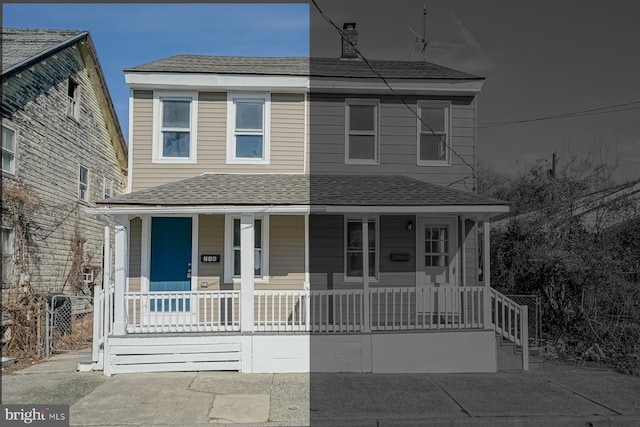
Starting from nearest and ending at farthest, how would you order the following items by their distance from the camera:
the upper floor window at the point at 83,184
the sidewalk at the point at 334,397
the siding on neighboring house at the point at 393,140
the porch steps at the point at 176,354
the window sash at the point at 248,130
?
the sidewalk at the point at 334,397 < the porch steps at the point at 176,354 < the window sash at the point at 248,130 < the siding on neighboring house at the point at 393,140 < the upper floor window at the point at 83,184

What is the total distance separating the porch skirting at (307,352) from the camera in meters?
9.52

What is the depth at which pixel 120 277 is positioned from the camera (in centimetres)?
977

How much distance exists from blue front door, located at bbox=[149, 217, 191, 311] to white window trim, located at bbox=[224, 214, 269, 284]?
0.79 meters

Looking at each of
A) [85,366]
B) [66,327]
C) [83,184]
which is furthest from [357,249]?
[83,184]

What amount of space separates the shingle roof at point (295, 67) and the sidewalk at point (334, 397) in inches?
243

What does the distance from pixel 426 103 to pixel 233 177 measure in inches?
178

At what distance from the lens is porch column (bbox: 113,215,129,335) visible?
377 inches

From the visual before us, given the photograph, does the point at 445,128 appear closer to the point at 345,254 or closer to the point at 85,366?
the point at 345,254

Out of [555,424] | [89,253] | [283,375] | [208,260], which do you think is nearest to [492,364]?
[555,424]

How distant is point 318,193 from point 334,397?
12.9 feet

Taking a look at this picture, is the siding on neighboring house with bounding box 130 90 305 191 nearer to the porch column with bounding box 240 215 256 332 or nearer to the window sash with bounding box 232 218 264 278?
the window sash with bounding box 232 218 264 278

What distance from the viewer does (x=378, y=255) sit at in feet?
38.1

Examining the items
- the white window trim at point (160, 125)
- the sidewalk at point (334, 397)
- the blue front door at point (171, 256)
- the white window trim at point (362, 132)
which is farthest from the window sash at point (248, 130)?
the sidewalk at point (334, 397)

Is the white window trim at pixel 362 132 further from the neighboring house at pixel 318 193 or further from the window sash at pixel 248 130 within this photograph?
the window sash at pixel 248 130
